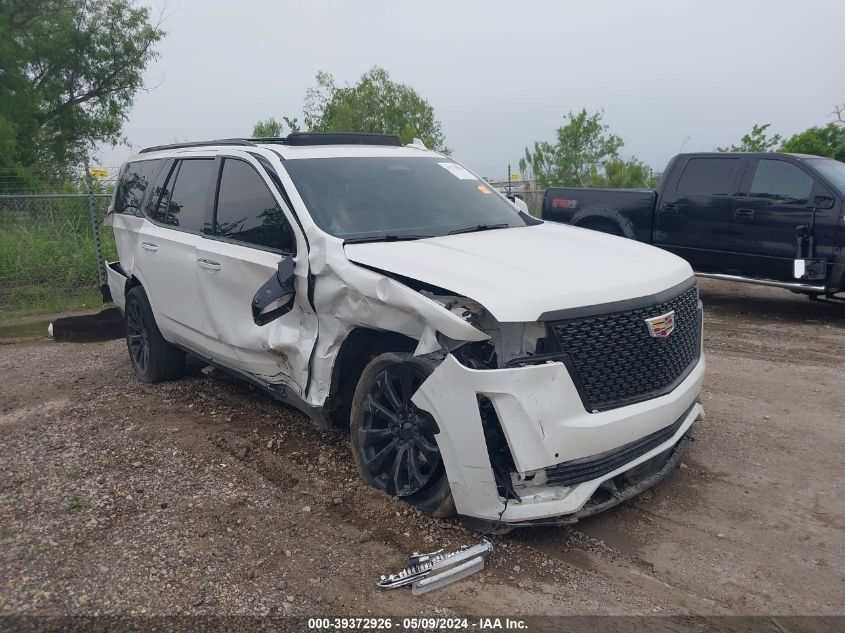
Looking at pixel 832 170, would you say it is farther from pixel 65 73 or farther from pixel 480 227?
pixel 65 73

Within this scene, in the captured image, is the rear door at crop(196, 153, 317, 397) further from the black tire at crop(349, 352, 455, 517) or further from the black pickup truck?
the black pickup truck

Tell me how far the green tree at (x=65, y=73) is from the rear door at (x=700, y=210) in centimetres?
1327

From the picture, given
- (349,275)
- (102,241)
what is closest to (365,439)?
(349,275)

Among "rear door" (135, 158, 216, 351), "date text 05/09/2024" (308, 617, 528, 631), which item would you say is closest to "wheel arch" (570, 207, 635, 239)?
"rear door" (135, 158, 216, 351)

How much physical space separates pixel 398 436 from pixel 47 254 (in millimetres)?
8888

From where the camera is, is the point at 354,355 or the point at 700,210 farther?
the point at 700,210

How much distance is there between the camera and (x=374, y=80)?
990 inches

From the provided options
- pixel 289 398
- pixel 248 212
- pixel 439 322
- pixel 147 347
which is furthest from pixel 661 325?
pixel 147 347

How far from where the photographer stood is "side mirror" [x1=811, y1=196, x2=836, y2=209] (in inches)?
325

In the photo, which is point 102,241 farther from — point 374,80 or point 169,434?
point 374,80

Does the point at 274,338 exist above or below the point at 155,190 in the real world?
below

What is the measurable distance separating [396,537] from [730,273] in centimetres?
714

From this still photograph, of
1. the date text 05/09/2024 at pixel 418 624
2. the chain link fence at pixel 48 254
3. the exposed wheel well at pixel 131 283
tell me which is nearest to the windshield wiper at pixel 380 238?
the date text 05/09/2024 at pixel 418 624

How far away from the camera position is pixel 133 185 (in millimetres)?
6543
